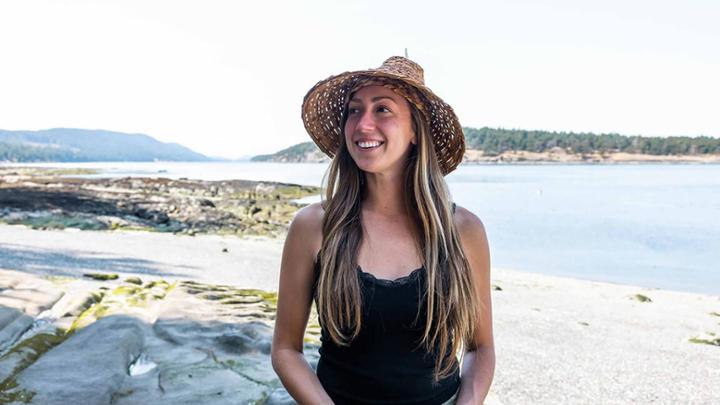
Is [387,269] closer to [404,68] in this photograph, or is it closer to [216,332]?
[404,68]

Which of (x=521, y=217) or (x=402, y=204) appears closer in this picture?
(x=402, y=204)

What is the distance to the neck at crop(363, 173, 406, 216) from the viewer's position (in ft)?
8.78

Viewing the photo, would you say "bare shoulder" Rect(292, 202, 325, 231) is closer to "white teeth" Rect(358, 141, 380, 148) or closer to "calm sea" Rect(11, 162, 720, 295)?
"white teeth" Rect(358, 141, 380, 148)

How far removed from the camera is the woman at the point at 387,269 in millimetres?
2340

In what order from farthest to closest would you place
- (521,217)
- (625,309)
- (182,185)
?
1. (182,185)
2. (521,217)
3. (625,309)

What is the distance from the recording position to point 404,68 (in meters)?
2.56

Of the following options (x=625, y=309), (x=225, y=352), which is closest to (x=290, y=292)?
(x=225, y=352)

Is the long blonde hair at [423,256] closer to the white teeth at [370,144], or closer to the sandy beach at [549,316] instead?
the white teeth at [370,144]

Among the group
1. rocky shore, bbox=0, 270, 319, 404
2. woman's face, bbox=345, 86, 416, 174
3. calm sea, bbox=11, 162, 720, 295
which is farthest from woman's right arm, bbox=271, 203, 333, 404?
calm sea, bbox=11, 162, 720, 295

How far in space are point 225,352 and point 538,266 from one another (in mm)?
17816

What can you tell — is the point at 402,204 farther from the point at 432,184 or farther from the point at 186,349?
the point at 186,349

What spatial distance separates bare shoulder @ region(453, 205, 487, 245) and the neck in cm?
24

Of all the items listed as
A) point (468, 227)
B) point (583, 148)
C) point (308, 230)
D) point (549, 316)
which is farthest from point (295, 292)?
point (583, 148)

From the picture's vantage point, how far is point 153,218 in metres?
23.4
